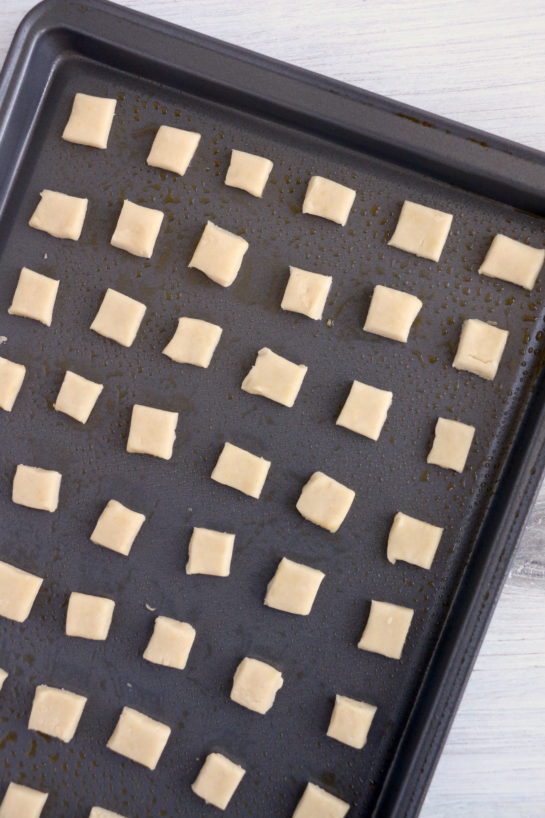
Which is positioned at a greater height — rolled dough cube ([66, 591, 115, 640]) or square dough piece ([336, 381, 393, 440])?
square dough piece ([336, 381, 393, 440])

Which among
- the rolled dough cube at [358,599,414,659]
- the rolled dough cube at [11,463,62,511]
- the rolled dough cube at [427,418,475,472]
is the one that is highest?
the rolled dough cube at [427,418,475,472]

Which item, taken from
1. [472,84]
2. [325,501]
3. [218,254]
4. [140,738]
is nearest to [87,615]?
[140,738]

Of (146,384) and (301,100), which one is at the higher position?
(301,100)

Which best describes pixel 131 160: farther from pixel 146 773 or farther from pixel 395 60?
pixel 146 773

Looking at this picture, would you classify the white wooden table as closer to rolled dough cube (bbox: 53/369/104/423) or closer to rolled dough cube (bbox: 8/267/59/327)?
rolled dough cube (bbox: 8/267/59/327)

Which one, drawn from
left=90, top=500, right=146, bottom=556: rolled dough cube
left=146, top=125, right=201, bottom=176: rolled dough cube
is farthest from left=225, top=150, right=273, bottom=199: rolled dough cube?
left=90, top=500, right=146, bottom=556: rolled dough cube

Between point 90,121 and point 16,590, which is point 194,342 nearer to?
point 90,121

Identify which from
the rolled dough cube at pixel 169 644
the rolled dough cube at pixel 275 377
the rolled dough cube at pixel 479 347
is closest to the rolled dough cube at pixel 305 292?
the rolled dough cube at pixel 275 377

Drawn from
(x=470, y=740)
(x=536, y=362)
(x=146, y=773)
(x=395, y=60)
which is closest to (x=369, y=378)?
(x=536, y=362)
